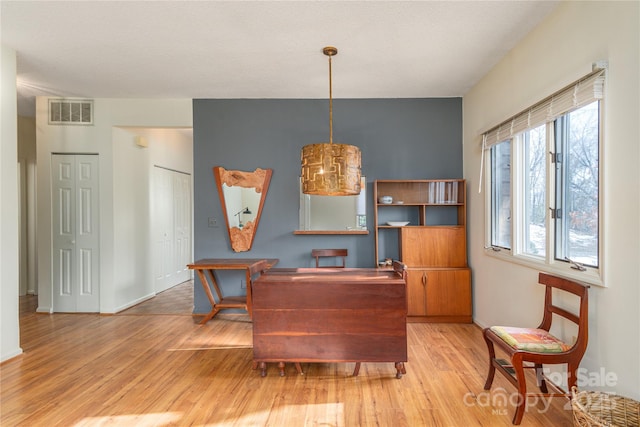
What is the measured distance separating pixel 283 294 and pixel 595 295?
77.6 inches

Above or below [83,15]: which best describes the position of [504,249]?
below

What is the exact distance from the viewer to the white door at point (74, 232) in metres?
4.53

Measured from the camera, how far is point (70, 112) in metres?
4.47

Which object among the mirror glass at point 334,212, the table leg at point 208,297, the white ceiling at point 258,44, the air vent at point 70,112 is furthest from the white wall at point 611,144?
the air vent at point 70,112

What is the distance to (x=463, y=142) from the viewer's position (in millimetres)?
4414

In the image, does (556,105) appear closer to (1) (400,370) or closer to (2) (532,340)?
(2) (532,340)

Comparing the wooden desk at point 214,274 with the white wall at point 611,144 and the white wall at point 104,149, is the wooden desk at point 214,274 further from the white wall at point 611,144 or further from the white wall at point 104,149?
the white wall at point 611,144

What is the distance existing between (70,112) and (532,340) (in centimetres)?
534

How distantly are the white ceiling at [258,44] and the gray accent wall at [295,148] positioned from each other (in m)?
0.26

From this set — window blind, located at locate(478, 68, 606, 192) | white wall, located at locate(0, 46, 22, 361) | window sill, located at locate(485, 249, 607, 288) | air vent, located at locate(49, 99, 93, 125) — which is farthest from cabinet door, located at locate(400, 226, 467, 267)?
air vent, located at locate(49, 99, 93, 125)

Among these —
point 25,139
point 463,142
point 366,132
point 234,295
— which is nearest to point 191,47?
point 366,132

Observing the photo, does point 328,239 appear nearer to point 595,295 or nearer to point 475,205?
point 475,205

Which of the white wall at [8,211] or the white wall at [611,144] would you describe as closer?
the white wall at [611,144]

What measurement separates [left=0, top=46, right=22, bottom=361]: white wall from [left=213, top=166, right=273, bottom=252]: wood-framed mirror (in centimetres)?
194
